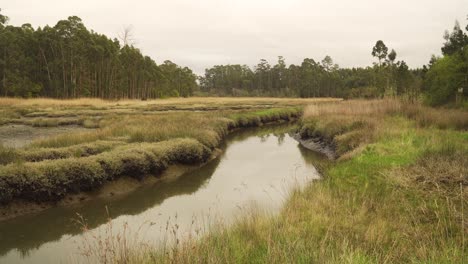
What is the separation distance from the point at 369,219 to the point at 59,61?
5290cm

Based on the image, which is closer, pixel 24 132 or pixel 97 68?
pixel 24 132

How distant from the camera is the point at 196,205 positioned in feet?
34.3

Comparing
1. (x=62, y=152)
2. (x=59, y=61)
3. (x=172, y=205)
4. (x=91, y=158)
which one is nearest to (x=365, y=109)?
(x=172, y=205)

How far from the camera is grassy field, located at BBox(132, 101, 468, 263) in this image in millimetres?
4754

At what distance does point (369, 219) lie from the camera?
6641 millimetres

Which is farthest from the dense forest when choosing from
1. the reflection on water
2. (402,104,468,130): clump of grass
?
the reflection on water

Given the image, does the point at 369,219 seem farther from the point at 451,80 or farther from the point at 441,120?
the point at 451,80

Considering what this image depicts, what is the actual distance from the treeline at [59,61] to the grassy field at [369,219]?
160 feet

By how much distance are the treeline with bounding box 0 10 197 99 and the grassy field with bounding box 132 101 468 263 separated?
160 feet

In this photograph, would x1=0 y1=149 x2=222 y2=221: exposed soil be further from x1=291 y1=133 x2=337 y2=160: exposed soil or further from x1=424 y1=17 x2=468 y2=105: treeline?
x1=424 y1=17 x2=468 y2=105: treeline

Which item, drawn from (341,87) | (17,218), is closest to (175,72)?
(341,87)

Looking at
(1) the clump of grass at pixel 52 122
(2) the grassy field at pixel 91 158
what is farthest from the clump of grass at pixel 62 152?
(1) the clump of grass at pixel 52 122

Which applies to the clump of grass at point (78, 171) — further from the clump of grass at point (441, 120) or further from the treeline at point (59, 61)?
the treeline at point (59, 61)

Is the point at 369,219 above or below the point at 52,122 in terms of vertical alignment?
below
